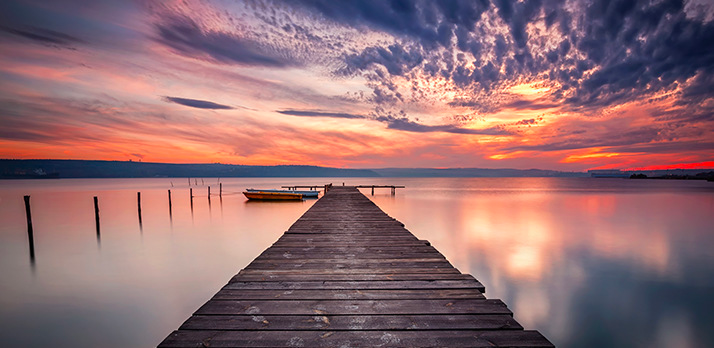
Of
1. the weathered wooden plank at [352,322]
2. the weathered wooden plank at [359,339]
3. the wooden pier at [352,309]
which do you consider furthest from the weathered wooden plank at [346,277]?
the weathered wooden plank at [359,339]

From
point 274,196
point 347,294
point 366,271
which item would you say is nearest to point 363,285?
point 347,294

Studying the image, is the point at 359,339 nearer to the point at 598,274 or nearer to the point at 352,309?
the point at 352,309

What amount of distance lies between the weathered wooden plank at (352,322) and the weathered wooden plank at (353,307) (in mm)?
79

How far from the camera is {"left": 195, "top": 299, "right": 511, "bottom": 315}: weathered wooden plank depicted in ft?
10.4

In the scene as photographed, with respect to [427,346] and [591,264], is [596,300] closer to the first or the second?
[591,264]

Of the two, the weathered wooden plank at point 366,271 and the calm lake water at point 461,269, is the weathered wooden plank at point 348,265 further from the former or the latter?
the calm lake water at point 461,269

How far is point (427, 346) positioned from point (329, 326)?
0.91 meters

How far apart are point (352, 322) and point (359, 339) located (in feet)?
0.97

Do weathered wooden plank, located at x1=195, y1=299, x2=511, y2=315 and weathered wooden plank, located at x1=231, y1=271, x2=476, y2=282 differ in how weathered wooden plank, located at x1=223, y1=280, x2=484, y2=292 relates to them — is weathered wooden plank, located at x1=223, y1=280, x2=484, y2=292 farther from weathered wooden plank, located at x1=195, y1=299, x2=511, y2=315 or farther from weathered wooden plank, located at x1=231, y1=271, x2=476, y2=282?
weathered wooden plank, located at x1=195, y1=299, x2=511, y2=315

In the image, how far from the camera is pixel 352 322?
2.97m

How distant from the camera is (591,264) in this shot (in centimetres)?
1130

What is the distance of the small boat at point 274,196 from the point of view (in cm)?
3223

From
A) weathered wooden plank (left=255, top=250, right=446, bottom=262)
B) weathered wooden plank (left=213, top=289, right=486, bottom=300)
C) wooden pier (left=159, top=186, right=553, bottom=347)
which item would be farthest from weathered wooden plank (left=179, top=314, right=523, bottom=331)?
weathered wooden plank (left=255, top=250, right=446, bottom=262)

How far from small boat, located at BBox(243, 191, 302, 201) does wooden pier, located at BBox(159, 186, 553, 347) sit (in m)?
27.3
